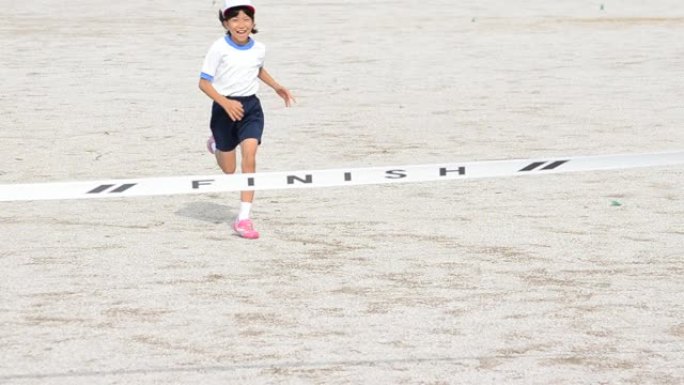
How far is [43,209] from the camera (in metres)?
10.9

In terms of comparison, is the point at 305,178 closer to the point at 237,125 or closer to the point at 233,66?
the point at 233,66

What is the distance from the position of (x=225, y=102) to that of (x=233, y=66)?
0.26m

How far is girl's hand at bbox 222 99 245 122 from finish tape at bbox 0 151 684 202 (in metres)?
2.29

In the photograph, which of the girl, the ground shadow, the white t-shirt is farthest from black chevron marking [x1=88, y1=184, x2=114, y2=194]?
the ground shadow

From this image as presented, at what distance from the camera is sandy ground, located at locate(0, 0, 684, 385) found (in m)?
7.08

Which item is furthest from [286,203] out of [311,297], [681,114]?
[681,114]

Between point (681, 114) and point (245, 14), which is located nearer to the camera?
point (245, 14)

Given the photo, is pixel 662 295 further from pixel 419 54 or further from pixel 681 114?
pixel 419 54

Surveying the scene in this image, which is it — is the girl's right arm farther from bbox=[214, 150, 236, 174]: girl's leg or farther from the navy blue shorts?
bbox=[214, 150, 236, 174]: girl's leg

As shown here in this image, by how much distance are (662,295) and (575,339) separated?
1.09 m

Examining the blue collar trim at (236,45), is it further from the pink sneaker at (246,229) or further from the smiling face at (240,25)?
the pink sneaker at (246,229)

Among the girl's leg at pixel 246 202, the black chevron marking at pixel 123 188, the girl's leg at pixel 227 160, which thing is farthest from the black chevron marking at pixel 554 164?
the girl's leg at pixel 227 160

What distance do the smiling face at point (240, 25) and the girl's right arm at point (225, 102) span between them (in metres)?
0.35

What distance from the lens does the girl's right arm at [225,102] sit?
9695 mm
